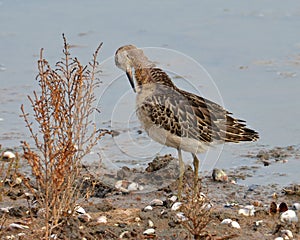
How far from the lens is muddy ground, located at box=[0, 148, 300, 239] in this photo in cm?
680

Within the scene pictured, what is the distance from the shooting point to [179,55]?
38.6 ft

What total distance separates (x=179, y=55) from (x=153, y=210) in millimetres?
4671

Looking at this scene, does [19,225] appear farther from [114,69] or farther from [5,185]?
[114,69]

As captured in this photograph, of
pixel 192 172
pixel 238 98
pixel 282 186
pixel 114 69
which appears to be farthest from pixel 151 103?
pixel 114 69

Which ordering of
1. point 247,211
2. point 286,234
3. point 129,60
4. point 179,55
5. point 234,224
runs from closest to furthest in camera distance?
point 286,234 < point 234,224 < point 247,211 < point 129,60 < point 179,55

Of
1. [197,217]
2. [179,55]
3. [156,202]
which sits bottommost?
[156,202]

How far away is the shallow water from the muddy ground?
401 millimetres

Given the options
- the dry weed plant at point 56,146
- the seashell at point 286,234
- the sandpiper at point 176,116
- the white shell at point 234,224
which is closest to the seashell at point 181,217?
the white shell at point 234,224

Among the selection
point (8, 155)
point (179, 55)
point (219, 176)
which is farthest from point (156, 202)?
point (179, 55)

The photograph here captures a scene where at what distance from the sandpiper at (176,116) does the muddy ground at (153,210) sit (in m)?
0.35

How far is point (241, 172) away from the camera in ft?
28.4

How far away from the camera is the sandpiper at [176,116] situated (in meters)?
8.00

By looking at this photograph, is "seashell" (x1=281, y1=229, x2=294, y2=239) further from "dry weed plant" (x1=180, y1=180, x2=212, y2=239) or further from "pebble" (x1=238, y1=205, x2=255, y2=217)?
"dry weed plant" (x1=180, y1=180, x2=212, y2=239)

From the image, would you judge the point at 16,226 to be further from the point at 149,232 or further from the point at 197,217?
the point at 197,217
